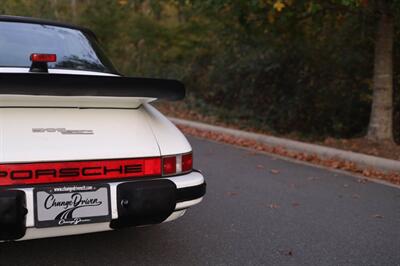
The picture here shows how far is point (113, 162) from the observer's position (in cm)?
299

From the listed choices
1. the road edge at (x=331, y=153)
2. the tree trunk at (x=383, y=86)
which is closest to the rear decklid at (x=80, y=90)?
the road edge at (x=331, y=153)

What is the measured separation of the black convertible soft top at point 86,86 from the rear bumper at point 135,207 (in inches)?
20.9

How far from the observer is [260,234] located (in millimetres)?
4074

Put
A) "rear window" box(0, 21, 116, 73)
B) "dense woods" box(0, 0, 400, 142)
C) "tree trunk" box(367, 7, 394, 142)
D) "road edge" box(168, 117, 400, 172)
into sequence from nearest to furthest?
"rear window" box(0, 21, 116, 73), "road edge" box(168, 117, 400, 172), "tree trunk" box(367, 7, 394, 142), "dense woods" box(0, 0, 400, 142)

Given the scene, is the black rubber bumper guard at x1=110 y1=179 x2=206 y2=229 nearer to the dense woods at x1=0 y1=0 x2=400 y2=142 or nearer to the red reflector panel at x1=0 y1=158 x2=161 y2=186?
the red reflector panel at x1=0 y1=158 x2=161 y2=186

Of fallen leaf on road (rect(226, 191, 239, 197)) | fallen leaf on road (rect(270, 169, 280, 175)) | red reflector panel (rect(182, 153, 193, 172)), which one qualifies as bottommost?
fallen leaf on road (rect(270, 169, 280, 175))

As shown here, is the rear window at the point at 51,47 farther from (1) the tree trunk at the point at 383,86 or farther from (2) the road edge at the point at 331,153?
(1) the tree trunk at the point at 383,86

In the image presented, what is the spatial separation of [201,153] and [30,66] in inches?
177

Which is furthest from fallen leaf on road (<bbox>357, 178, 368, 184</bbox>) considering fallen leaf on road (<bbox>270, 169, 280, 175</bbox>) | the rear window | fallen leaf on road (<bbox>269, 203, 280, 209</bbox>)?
the rear window

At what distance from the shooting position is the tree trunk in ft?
27.9

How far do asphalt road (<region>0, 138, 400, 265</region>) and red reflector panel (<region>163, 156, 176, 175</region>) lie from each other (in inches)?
26.1

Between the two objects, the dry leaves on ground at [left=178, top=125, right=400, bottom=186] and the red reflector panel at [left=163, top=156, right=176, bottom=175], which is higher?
the red reflector panel at [left=163, top=156, right=176, bottom=175]

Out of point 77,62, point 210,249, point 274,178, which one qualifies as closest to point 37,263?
point 210,249

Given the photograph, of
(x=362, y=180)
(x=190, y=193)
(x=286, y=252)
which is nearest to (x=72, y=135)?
(x=190, y=193)
